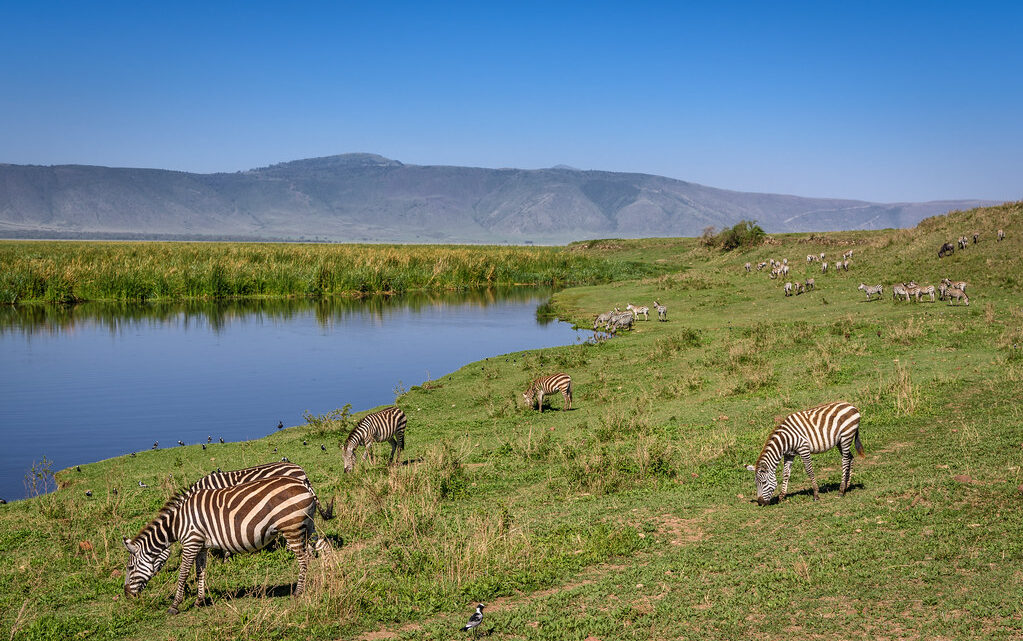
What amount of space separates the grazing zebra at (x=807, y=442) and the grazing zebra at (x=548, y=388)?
817 cm

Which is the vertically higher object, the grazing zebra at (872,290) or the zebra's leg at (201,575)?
the grazing zebra at (872,290)

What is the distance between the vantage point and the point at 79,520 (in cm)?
1295

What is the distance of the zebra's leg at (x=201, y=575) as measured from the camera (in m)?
9.56

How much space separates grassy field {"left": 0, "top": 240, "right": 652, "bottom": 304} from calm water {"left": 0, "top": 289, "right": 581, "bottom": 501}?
11.0ft

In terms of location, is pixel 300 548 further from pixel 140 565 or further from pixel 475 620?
pixel 475 620

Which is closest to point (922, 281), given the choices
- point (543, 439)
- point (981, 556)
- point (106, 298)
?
point (543, 439)

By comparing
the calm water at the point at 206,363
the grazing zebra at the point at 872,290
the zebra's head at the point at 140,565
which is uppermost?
the grazing zebra at the point at 872,290

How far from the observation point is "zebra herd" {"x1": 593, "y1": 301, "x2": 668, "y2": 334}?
1286 inches

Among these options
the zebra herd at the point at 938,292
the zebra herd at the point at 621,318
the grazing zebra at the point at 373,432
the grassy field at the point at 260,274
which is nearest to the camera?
the grazing zebra at the point at 373,432

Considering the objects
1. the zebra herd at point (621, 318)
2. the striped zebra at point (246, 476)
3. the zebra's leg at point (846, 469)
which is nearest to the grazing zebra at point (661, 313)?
the zebra herd at point (621, 318)

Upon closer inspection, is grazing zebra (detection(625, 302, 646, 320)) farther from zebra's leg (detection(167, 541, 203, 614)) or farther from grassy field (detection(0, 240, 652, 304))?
zebra's leg (detection(167, 541, 203, 614))

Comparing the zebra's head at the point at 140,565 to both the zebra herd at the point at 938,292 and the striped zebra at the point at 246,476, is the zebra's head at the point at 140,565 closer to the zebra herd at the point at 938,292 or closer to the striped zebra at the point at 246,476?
the striped zebra at the point at 246,476

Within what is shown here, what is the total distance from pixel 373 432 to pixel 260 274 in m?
44.1

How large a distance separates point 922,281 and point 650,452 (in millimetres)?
26026
